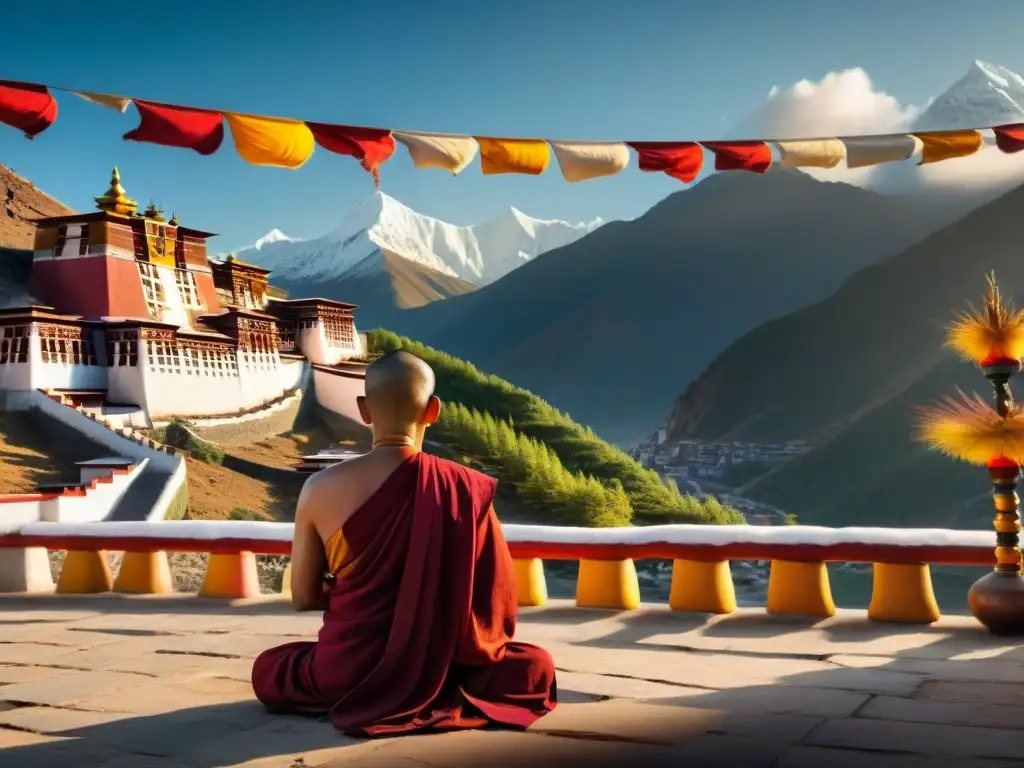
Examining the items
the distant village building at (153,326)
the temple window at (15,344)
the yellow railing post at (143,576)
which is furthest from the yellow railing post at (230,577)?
the temple window at (15,344)

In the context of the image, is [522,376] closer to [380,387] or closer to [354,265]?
[354,265]

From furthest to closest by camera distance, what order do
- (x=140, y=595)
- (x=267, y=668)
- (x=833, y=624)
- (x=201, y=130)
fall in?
(x=140, y=595) < (x=201, y=130) < (x=833, y=624) < (x=267, y=668)

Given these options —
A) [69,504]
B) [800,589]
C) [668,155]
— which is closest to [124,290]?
[69,504]

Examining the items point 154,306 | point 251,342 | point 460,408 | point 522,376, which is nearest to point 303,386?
point 251,342

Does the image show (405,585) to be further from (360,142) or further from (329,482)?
(360,142)

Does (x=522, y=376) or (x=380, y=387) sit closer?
(x=380, y=387)

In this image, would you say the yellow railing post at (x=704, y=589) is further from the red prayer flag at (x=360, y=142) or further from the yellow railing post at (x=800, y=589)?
the red prayer flag at (x=360, y=142)

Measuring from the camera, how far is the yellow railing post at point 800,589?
4.34m

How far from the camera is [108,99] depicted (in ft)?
15.3

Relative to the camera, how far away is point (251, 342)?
24.8 meters

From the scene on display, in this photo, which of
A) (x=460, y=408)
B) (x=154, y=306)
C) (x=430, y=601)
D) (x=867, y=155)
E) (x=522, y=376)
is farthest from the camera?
(x=522, y=376)

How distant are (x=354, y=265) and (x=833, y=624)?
5256 centimetres

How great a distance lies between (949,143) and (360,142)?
3325mm

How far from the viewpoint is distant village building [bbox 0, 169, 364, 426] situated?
20938 millimetres
